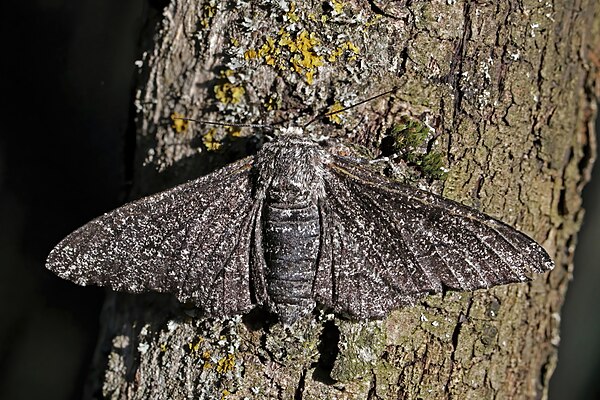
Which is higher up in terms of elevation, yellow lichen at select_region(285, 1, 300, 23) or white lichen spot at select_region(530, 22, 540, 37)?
white lichen spot at select_region(530, 22, 540, 37)

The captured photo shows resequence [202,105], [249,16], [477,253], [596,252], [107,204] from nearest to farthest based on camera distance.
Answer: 1. [477,253]
2. [249,16]
3. [202,105]
4. [107,204]
5. [596,252]

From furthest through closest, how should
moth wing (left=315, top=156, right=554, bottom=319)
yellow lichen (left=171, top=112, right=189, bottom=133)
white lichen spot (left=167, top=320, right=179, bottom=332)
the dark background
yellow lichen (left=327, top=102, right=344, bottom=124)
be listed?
the dark background, yellow lichen (left=171, top=112, right=189, bottom=133), white lichen spot (left=167, top=320, right=179, bottom=332), yellow lichen (left=327, top=102, right=344, bottom=124), moth wing (left=315, top=156, right=554, bottom=319)

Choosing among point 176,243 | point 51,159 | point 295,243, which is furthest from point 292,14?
point 51,159

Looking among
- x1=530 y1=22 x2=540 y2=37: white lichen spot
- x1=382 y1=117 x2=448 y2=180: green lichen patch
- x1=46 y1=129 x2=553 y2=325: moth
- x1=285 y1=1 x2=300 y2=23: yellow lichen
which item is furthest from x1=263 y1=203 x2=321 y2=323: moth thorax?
x1=530 y1=22 x2=540 y2=37: white lichen spot

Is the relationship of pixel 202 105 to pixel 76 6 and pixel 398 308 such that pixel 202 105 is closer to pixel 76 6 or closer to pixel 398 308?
pixel 398 308

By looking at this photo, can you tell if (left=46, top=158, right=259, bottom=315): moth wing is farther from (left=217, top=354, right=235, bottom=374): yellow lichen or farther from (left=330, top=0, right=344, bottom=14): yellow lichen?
(left=330, top=0, right=344, bottom=14): yellow lichen

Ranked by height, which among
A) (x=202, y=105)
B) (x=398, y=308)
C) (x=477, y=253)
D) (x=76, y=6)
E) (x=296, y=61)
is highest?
(x=76, y=6)

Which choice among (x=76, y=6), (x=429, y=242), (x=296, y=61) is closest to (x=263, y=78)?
(x=296, y=61)

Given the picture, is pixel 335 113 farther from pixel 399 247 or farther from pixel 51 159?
pixel 51 159
